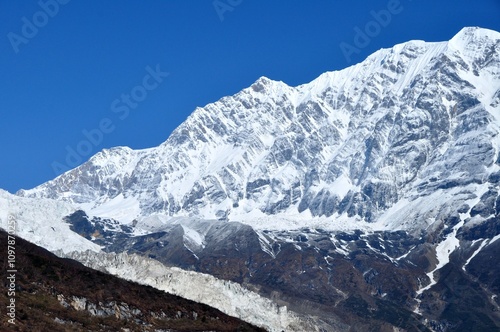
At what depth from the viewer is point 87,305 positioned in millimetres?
131375

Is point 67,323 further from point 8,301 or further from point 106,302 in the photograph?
point 106,302

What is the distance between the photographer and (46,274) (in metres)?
140

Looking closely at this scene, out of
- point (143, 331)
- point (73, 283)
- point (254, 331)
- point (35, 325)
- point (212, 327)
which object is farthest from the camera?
point (254, 331)

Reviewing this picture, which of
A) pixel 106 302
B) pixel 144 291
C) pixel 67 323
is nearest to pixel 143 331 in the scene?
pixel 106 302

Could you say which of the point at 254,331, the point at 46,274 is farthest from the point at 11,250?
the point at 254,331

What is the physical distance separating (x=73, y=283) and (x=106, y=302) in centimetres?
817

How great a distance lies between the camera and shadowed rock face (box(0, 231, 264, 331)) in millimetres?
118625

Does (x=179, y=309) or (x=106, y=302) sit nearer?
(x=106, y=302)

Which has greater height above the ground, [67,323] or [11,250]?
[11,250]

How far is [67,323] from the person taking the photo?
390 ft

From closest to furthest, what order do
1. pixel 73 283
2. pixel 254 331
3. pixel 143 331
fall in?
1. pixel 143 331
2. pixel 73 283
3. pixel 254 331

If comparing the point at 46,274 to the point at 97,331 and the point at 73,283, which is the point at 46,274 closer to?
the point at 73,283

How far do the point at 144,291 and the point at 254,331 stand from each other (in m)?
19.3

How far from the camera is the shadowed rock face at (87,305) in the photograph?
118625 millimetres
